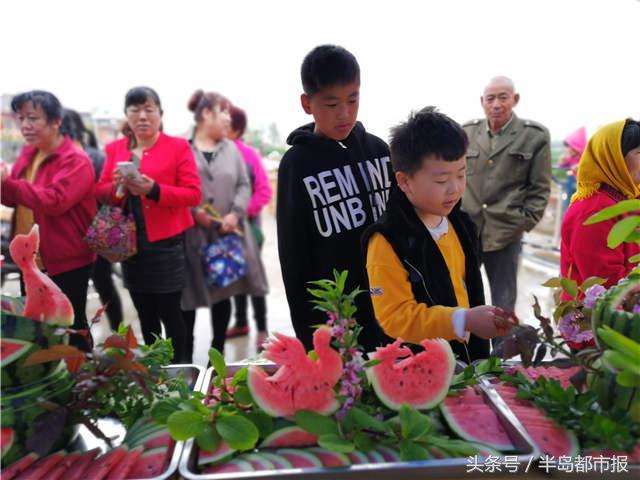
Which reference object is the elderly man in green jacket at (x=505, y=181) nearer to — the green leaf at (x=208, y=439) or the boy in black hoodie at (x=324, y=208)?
the boy in black hoodie at (x=324, y=208)

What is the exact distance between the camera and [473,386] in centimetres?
142

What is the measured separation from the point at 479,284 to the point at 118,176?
6.65ft

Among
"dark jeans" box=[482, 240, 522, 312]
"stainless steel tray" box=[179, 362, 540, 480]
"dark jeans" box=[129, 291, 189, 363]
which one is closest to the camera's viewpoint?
"stainless steel tray" box=[179, 362, 540, 480]

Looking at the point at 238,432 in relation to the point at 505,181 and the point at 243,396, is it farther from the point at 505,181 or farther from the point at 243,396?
the point at 505,181

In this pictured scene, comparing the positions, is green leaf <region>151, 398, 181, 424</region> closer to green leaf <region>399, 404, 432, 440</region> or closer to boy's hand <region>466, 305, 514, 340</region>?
green leaf <region>399, 404, 432, 440</region>

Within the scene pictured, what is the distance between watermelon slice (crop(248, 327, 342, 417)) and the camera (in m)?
1.21

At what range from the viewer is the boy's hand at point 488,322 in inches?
52.1

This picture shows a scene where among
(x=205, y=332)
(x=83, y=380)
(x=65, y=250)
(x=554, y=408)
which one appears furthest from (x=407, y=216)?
(x=205, y=332)

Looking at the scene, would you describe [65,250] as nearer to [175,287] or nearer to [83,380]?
[175,287]

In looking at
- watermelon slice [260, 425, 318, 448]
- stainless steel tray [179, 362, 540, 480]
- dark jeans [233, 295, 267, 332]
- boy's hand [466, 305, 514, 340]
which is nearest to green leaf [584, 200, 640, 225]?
boy's hand [466, 305, 514, 340]

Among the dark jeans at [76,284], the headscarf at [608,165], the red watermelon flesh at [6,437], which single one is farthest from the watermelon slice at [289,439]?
the dark jeans at [76,284]

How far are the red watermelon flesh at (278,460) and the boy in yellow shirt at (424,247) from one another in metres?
0.53

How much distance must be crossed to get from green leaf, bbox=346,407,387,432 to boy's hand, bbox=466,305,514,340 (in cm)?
38

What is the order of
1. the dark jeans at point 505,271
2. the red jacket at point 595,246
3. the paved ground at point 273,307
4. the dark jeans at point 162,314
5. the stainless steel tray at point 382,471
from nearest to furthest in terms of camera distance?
the stainless steel tray at point 382,471 < the red jacket at point 595,246 < the dark jeans at point 162,314 < the dark jeans at point 505,271 < the paved ground at point 273,307
